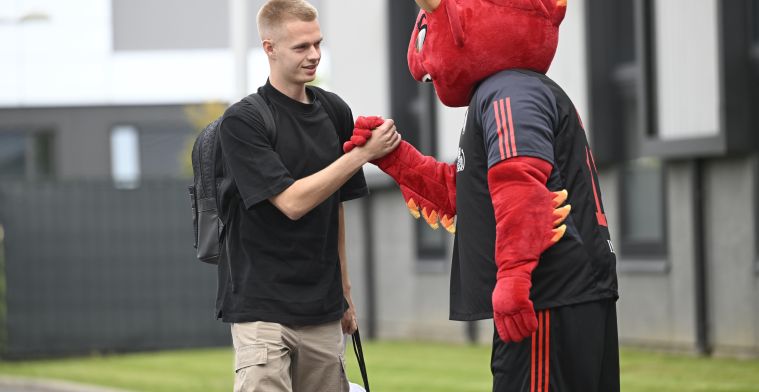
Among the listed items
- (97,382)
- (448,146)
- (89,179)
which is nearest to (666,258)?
(448,146)

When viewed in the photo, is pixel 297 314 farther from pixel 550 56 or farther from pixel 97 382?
pixel 97 382

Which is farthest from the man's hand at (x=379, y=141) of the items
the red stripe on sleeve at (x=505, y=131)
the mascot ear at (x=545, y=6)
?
the red stripe on sleeve at (x=505, y=131)

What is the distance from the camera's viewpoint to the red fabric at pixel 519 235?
459 centimetres

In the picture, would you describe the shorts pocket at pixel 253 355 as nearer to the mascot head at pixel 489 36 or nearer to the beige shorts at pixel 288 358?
the beige shorts at pixel 288 358

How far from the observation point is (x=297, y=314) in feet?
17.9

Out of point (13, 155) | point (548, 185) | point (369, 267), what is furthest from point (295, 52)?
point (13, 155)

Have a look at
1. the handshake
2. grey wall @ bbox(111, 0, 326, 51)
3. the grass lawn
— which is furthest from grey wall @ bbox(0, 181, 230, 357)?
grey wall @ bbox(111, 0, 326, 51)

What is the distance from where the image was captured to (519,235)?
4.64m

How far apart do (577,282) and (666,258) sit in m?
9.12

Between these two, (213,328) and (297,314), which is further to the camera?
(213,328)

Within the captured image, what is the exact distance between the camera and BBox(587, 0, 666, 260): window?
14.1 m

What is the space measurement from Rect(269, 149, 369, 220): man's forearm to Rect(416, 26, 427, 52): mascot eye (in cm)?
49

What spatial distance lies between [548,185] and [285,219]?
3.79 feet

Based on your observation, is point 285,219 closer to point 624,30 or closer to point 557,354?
point 557,354
